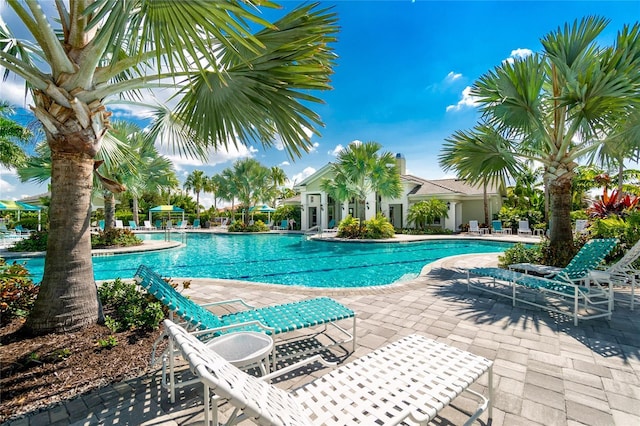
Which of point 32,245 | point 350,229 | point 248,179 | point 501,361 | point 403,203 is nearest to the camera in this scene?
point 501,361

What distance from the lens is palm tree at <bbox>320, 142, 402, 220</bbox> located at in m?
18.9

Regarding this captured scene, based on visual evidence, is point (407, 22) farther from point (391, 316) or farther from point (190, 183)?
point (190, 183)

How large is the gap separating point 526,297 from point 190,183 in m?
49.6

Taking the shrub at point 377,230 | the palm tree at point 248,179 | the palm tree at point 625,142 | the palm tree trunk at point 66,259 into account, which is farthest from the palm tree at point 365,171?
the palm tree trunk at point 66,259

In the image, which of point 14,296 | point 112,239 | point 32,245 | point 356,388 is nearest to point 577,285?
point 356,388

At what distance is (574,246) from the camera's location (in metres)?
7.82

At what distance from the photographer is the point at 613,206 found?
9867mm

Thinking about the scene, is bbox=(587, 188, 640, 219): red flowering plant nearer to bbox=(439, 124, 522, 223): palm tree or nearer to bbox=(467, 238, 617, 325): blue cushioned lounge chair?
bbox=(439, 124, 522, 223): palm tree

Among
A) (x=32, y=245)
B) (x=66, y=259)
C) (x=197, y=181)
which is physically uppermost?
(x=197, y=181)

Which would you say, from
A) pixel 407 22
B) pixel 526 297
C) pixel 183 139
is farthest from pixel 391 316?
pixel 407 22

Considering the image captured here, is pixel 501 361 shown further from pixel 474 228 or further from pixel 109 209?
pixel 474 228

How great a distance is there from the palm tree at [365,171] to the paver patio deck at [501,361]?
1364cm

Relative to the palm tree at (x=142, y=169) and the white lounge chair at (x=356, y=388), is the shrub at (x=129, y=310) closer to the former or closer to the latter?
the white lounge chair at (x=356, y=388)

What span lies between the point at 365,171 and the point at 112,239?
15.9 metres
